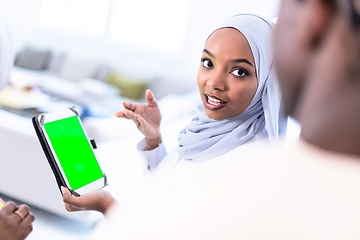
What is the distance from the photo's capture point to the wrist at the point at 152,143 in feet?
4.46

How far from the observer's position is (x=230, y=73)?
3.46ft

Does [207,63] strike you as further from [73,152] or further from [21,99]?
[21,99]

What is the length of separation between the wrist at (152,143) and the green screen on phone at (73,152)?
294 mm

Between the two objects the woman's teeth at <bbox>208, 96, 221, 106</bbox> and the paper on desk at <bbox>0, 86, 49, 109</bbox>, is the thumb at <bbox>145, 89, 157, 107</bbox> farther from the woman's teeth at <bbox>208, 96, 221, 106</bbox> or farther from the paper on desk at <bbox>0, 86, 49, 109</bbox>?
the paper on desk at <bbox>0, 86, 49, 109</bbox>

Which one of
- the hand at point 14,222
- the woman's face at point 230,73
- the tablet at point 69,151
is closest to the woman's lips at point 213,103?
the woman's face at point 230,73

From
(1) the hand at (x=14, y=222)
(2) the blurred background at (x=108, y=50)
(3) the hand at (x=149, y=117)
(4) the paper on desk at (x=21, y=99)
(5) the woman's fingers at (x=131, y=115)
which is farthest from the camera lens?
(2) the blurred background at (x=108, y=50)

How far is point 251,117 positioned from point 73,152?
0.58m

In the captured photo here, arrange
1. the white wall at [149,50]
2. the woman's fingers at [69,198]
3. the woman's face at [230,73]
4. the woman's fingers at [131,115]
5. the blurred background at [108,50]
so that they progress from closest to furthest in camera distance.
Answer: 1. the woman's fingers at [69,198]
2. the woman's face at [230,73]
3. the woman's fingers at [131,115]
4. the blurred background at [108,50]
5. the white wall at [149,50]

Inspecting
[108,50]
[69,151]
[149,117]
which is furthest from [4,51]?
[108,50]

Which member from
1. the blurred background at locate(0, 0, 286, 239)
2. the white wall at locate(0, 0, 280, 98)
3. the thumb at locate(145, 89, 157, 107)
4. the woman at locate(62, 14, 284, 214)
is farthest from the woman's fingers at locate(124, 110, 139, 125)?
the white wall at locate(0, 0, 280, 98)

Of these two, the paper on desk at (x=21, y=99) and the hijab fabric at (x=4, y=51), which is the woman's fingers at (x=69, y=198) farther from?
Result: the paper on desk at (x=21, y=99)

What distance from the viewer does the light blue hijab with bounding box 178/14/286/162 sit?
3.46 feet

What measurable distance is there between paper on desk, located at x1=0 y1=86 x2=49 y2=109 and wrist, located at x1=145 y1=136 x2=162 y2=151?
2269 millimetres

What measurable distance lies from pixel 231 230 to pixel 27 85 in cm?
391
